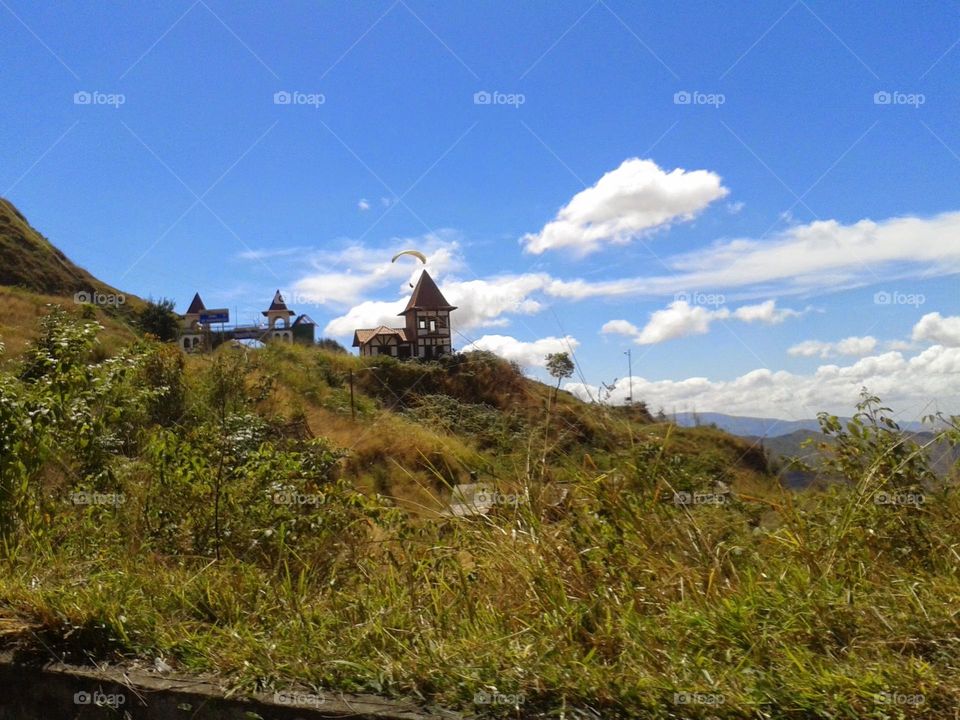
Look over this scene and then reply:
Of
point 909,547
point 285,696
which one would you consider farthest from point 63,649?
point 909,547

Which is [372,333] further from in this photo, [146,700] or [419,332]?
[146,700]

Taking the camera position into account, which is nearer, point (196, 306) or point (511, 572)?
point (511, 572)

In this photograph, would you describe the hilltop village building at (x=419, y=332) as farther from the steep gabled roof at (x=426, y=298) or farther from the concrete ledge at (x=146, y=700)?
the concrete ledge at (x=146, y=700)

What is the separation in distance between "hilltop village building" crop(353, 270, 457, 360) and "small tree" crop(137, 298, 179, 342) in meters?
11.3

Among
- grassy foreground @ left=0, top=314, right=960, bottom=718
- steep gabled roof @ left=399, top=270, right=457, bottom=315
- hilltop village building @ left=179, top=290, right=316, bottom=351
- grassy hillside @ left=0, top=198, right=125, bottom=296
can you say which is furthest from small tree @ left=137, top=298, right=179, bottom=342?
grassy foreground @ left=0, top=314, right=960, bottom=718

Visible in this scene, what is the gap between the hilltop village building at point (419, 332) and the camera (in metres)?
15.6

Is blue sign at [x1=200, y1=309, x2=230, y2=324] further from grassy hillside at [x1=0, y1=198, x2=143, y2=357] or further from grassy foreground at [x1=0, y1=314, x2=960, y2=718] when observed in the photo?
grassy foreground at [x1=0, y1=314, x2=960, y2=718]

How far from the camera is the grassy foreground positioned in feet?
7.50

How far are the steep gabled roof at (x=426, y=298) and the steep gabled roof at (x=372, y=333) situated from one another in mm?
1141

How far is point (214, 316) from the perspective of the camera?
37.9m

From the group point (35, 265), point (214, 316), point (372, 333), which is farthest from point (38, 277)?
point (372, 333)

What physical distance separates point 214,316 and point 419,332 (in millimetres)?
23452

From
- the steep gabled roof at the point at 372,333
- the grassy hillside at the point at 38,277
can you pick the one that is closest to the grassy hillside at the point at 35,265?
the grassy hillside at the point at 38,277

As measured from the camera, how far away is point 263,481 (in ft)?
13.9
